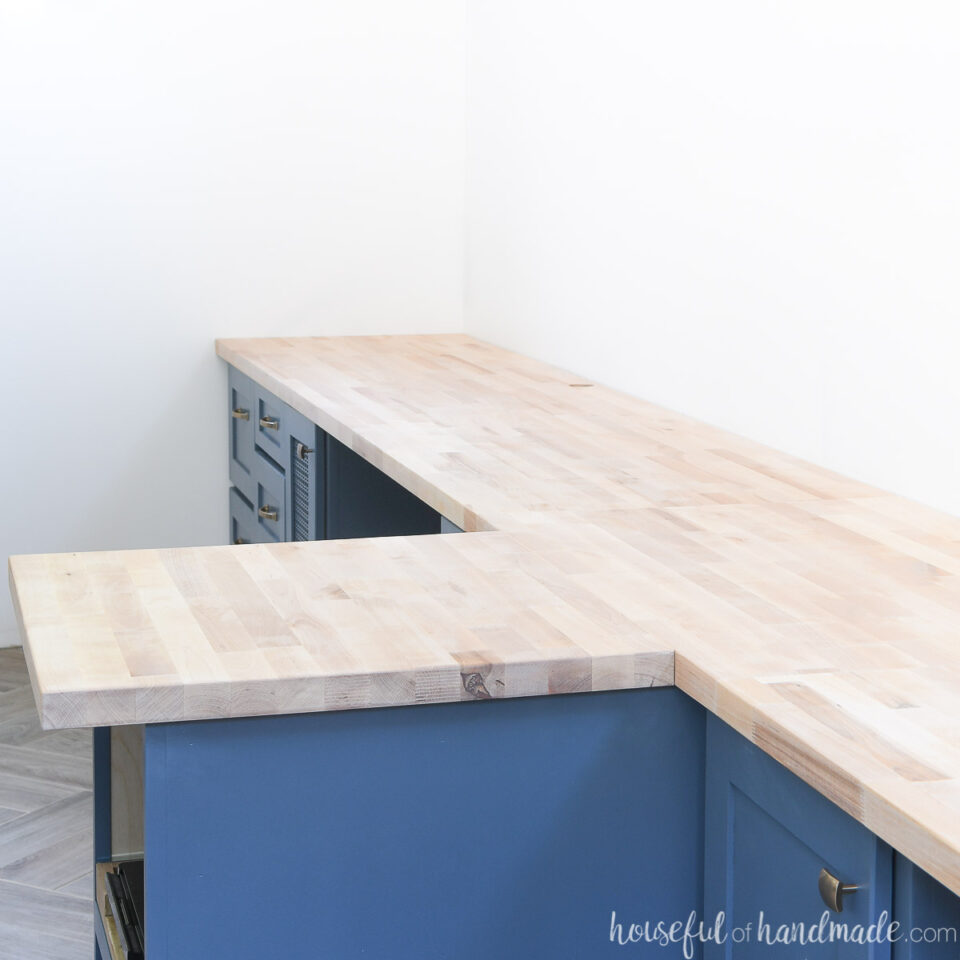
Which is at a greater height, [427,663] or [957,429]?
[957,429]

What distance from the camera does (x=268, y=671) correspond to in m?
1.16

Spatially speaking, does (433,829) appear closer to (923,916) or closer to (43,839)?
(923,916)

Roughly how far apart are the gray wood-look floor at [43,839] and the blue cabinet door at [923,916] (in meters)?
1.55

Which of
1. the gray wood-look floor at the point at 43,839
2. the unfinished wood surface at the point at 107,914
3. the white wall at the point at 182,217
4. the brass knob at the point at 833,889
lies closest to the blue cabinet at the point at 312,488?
the white wall at the point at 182,217

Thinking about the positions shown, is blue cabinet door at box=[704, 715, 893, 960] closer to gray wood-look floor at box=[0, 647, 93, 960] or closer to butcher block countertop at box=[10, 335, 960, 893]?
butcher block countertop at box=[10, 335, 960, 893]

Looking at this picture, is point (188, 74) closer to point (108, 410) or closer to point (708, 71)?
point (108, 410)

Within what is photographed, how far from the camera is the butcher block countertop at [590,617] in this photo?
107 cm

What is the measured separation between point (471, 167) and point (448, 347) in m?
0.56

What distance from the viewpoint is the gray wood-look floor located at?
2.20m

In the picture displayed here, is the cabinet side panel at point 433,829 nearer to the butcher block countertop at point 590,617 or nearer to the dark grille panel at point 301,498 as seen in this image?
the butcher block countertop at point 590,617

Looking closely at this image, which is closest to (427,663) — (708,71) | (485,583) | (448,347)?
(485,583)

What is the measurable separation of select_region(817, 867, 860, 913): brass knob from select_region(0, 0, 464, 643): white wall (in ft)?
9.51

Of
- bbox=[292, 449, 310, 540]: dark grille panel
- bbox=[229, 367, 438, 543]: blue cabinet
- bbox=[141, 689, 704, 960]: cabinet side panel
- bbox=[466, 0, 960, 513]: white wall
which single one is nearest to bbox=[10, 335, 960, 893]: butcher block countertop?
bbox=[141, 689, 704, 960]: cabinet side panel

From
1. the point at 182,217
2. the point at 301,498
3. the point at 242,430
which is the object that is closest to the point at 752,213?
the point at 301,498
